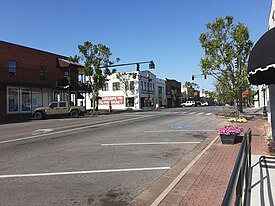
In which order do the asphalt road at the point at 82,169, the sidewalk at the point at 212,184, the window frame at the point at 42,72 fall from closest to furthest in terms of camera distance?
1. the sidewalk at the point at 212,184
2. the asphalt road at the point at 82,169
3. the window frame at the point at 42,72

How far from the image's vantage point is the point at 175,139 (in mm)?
11727

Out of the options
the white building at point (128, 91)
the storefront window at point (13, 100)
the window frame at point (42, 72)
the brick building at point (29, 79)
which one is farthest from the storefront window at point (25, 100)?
the white building at point (128, 91)

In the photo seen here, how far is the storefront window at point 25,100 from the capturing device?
100.0 ft

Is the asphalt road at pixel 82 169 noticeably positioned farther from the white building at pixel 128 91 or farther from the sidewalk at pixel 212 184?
the white building at pixel 128 91

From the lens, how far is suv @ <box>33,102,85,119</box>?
2742 centimetres

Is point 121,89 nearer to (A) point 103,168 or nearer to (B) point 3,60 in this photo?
(B) point 3,60

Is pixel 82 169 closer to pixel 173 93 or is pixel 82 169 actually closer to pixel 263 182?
pixel 263 182

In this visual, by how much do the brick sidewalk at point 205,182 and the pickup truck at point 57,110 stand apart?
74.9 ft

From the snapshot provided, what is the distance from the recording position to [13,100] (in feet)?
96.1

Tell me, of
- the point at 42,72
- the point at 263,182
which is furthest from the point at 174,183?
the point at 42,72

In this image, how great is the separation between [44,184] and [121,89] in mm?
57952

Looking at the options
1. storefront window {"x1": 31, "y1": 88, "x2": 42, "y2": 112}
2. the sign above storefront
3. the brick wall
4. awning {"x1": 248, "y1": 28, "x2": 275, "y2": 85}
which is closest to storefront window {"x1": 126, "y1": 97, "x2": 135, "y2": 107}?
the sign above storefront

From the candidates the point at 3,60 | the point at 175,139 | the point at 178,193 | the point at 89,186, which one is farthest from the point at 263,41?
the point at 3,60

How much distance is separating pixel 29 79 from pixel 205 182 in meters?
29.7
